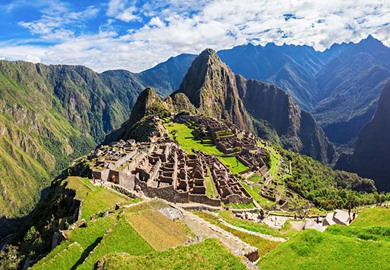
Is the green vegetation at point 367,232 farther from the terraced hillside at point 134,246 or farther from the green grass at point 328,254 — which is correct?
the terraced hillside at point 134,246

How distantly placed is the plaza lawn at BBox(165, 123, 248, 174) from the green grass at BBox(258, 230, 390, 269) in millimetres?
73008

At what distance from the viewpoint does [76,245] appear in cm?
2277

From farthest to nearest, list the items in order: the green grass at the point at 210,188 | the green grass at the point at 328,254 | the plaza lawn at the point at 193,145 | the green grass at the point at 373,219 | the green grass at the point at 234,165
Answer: the plaza lawn at the point at 193,145, the green grass at the point at 234,165, the green grass at the point at 210,188, the green grass at the point at 373,219, the green grass at the point at 328,254

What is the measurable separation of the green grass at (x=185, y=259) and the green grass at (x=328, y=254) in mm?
1914

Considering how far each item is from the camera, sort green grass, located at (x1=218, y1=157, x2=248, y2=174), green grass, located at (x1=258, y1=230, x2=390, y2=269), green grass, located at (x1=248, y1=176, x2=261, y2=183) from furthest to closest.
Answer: green grass, located at (x1=218, y1=157, x2=248, y2=174) → green grass, located at (x1=248, y1=176, x2=261, y2=183) → green grass, located at (x1=258, y1=230, x2=390, y2=269)

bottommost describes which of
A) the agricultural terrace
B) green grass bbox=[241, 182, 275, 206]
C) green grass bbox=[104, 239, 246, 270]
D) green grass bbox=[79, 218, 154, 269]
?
green grass bbox=[241, 182, 275, 206]

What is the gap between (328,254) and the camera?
14617 millimetres

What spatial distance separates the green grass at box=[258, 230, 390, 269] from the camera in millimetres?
13797

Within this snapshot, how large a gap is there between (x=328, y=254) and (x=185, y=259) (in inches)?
268

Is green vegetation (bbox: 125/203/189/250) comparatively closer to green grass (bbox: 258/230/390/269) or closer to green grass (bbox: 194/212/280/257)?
green grass (bbox: 194/212/280/257)

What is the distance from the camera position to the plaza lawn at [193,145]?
315ft

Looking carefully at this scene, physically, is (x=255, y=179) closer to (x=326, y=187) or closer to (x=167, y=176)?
(x=167, y=176)

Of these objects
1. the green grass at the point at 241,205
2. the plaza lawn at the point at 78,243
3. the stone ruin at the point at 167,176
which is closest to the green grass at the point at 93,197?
the stone ruin at the point at 167,176

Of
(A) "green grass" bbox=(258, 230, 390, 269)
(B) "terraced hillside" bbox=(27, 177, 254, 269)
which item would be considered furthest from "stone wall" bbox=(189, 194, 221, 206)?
(A) "green grass" bbox=(258, 230, 390, 269)
